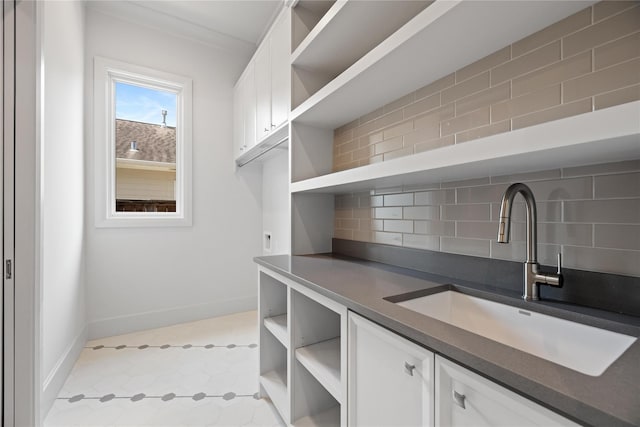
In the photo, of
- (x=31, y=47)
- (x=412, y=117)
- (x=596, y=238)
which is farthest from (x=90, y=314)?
(x=596, y=238)

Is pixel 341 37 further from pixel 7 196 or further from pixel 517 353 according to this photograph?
pixel 7 196

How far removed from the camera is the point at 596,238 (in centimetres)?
82

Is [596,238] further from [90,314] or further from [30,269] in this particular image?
[90,314]

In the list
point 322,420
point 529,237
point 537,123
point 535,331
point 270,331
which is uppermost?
point 537,123

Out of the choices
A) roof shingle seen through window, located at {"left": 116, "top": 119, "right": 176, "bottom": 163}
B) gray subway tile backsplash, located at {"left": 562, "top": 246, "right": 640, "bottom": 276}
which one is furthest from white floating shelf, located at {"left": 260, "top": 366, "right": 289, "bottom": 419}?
roof shingle seen through window, located at {"left": 116, "top": 119, "right": 176, "bottom": 163}

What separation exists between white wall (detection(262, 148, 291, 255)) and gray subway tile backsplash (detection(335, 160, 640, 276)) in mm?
1405

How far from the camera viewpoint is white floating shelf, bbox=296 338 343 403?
106 centimetres

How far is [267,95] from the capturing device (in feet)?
7.05

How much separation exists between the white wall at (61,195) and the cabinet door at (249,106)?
4.06 feet

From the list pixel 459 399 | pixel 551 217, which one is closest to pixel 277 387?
pixel 459 399

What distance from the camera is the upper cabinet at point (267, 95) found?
1.85 metres

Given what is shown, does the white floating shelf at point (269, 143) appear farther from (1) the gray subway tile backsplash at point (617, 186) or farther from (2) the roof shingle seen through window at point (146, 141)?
(1) the gray subway tile backsplash at point (617, 186)

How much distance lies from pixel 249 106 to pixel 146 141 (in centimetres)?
109

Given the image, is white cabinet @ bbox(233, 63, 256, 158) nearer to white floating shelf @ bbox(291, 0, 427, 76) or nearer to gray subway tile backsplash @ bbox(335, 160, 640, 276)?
white floating shelf @ bbox(291, 0, 427, 76)
